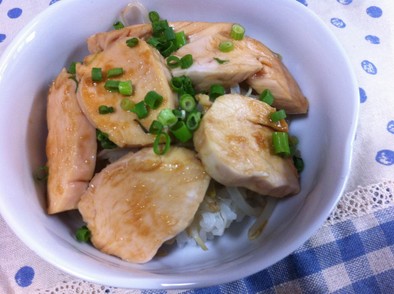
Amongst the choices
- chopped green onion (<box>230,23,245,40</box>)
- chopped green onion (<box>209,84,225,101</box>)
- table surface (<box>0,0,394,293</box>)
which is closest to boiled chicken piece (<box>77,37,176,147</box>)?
chopped green onion (<box>209,84,225,101</box>)

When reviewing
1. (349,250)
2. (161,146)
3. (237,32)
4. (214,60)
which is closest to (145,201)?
(161,146)

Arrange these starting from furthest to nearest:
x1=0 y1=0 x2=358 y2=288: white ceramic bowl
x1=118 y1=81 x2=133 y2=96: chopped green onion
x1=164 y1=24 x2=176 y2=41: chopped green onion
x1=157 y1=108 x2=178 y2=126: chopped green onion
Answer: x1=164 y1=24 x2=176 y2=41: chopped green onion
x1=118 y1=81 x2=133 y2=96: chopped green onion
x1=157 y1=108 x2=178 y2=126: chopped green onion
x1=0 y1=0 x2=358 y2=288: white ceramic bowl

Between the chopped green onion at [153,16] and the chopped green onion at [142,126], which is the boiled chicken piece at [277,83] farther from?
the chopped green onion at [142,126]

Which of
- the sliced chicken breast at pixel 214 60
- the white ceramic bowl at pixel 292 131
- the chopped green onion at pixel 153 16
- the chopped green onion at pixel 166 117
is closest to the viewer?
the white ceramic bowl at pixel 292 131

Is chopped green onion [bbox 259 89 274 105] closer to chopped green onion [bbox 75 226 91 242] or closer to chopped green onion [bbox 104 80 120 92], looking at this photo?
chopped green onion [bbox 104 80 120 92]

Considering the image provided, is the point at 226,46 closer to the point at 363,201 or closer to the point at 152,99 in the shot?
the point at 152,99

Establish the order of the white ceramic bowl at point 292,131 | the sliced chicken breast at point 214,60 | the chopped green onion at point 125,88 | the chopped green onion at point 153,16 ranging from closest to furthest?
the white ceramic bowl at point 292,131
the chopped green onion at point 125,88
the sliced chicken breast at point 214,60
the chopped green onion at point 153,16

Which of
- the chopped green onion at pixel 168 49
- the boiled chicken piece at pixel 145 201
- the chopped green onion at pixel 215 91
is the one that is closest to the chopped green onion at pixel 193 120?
the boiled chicken piece at pixel 145 201
